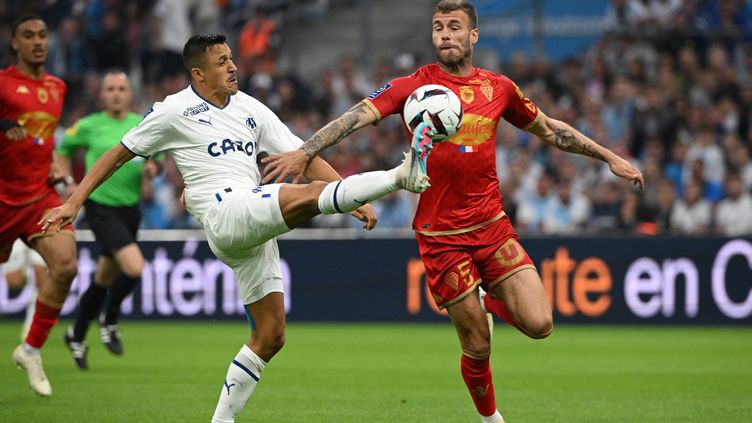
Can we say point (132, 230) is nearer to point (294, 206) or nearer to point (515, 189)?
point (294, 206)

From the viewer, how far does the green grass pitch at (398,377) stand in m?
9.20

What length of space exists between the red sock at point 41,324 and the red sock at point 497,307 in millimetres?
4019

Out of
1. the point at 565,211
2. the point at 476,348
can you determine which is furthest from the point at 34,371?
the point at 565,211

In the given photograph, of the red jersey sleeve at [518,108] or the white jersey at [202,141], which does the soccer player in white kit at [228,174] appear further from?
the red jersey sleeve at [518,108]

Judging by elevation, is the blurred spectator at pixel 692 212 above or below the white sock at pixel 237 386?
above

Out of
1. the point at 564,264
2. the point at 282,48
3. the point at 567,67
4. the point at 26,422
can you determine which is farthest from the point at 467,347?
the point at 282,48

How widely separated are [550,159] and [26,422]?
1309cm

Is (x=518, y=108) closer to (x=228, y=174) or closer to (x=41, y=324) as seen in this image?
(x=228, y=174)

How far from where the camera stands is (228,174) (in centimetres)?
783

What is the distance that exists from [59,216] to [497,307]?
2997mm

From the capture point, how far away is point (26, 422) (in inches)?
338

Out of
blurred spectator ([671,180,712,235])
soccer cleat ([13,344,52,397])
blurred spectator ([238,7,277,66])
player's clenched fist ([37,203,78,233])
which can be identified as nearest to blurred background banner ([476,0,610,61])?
blurred spectator ([238,7,277,66])

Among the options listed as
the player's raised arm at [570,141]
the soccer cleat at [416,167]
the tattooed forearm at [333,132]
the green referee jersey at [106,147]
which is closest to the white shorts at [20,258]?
the green referee jersey at [106,147]

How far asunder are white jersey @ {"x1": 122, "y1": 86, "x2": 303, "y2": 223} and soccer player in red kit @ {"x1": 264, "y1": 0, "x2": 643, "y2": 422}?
2.90ft
